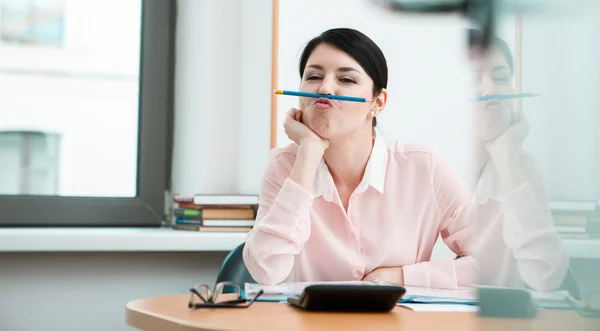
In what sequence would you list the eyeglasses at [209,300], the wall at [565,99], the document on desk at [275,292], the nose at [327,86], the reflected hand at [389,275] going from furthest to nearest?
the nose at [327,86] → the reflected hand at [389,275] → the document on desk at [275,292] → the eyeglasses at [209,300] → the wall at [565,99]

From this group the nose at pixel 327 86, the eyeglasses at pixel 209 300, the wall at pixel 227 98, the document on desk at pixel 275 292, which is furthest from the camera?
the wall at pixel 227 98

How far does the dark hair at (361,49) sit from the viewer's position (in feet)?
5.69

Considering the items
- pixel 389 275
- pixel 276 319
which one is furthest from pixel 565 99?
pixel 389 275

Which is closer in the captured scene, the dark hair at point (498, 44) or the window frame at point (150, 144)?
the dark hair at point (498, 44)

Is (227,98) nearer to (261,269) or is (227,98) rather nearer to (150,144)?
(150,144)

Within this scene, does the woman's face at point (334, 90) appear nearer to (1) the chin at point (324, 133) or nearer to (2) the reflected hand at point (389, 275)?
(1) the chin at point (324, 133)

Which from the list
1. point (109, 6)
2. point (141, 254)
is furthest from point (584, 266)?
point (109, 6)

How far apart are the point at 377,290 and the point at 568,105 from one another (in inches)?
30.0

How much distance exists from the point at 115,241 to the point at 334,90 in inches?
34.9

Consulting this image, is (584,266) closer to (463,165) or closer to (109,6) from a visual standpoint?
(463,165)

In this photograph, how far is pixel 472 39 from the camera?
0.88ft

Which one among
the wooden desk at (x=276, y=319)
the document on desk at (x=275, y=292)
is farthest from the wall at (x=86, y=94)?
Answer: the wooden desk at (x=276, y=319)

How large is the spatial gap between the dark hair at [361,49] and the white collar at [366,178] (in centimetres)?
17

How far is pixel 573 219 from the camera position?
263 mm
